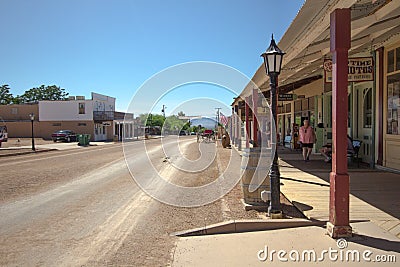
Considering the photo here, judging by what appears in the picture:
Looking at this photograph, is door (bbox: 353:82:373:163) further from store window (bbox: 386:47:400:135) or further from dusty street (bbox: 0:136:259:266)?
dusty street (bbox: 0:136:259:266)

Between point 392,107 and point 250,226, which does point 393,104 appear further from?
point 250,226

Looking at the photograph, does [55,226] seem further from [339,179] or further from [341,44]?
[341,44]

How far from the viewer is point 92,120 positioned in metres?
52.6

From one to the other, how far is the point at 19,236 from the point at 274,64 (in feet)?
16.5

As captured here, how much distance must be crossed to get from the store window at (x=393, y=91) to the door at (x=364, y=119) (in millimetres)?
1462

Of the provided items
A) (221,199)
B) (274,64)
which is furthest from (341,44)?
(221,199)

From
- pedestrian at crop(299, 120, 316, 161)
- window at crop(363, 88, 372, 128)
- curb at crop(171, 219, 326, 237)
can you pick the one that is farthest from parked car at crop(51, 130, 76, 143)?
curb at crop(171, 219, 326, 237)

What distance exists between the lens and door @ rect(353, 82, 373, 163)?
38.7 ft

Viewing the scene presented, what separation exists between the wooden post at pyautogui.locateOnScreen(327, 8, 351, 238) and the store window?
559cm

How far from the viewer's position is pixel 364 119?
40.2 feet

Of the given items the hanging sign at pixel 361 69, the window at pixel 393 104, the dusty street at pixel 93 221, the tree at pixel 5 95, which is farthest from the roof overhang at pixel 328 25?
the tree at pixel 5 95

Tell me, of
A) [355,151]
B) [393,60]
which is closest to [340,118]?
[393,60]

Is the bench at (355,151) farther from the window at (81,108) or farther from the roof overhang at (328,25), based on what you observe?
the window at (81,108)

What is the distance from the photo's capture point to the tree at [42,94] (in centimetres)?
10419
